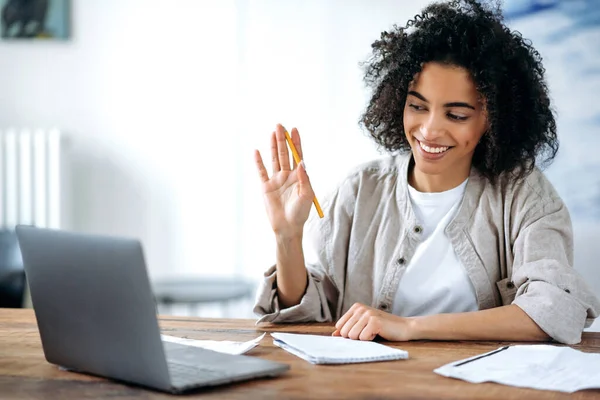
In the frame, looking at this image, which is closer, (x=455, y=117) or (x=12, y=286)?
(x=455, y=117)

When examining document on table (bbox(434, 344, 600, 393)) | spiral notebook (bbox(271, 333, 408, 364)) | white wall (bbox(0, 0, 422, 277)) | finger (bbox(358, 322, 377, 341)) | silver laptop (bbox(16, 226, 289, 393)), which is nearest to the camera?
silver laptop (bbox(16, 226, 289, 393))

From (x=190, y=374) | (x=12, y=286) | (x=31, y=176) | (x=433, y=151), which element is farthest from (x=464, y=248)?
(x=31, y=176)

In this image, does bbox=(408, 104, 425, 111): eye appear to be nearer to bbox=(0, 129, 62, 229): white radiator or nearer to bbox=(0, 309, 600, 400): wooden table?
bbox=(0, 309, 600, 400): wooden table

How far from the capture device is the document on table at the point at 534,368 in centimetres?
125

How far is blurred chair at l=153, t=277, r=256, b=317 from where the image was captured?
329cm

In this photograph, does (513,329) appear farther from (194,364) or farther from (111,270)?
(111,270)

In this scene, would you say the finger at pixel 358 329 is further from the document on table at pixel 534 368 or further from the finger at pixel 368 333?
the document on table at pixel 534 368

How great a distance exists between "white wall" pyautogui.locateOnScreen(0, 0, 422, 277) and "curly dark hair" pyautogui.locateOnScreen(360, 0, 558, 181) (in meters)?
1.43

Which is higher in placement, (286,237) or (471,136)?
(471,136)

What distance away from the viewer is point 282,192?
192 cm

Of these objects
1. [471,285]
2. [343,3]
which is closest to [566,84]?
[343,3]

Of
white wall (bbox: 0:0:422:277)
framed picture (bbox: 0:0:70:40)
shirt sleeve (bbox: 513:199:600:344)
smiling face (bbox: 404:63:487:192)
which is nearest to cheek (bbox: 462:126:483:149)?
smiling face (bbox: 404:63:487:192)

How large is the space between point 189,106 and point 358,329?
7.66 ft

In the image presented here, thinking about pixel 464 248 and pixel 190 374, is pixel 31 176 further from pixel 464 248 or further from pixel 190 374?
pixel 190 374
